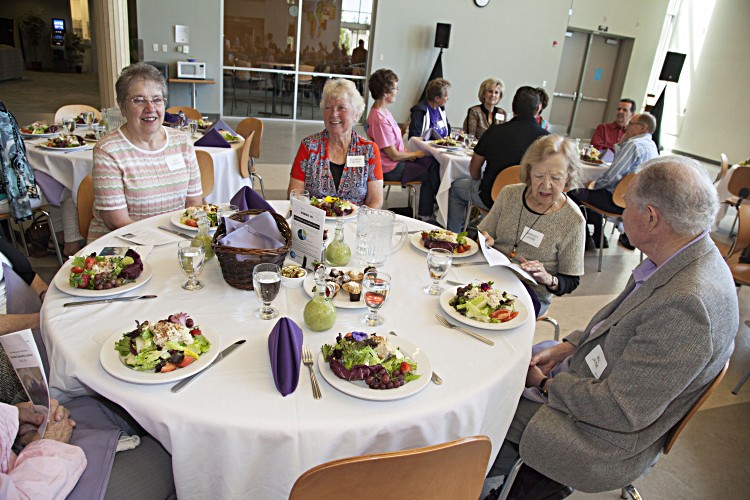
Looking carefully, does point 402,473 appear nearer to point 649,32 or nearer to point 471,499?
point 471,499

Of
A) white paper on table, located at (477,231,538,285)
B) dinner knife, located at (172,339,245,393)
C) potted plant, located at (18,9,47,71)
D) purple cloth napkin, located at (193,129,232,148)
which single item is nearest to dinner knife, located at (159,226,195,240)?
dinner knife, located at (172,339,245,393)

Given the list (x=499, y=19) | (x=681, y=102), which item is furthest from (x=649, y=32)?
(x=499, y=19)

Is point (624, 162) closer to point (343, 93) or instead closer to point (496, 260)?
point (343, 93)

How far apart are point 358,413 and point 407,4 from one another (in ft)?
36.6

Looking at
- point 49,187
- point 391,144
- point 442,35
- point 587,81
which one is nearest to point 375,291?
point 49,187

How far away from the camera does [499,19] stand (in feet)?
37.5

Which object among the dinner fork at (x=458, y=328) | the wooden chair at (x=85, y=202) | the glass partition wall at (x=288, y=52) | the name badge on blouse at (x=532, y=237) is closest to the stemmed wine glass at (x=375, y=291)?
the dinner fork at (x=458, y=328)

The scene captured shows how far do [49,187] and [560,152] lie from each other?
140 inches

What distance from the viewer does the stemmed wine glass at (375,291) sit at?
1526 mm

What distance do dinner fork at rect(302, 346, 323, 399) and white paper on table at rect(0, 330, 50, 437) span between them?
2.09ft

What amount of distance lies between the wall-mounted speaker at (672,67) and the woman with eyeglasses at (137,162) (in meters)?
12.3

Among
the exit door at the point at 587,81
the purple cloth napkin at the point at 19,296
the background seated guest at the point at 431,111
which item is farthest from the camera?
the exit door at the point at 587,81

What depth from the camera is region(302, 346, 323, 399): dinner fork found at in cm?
125

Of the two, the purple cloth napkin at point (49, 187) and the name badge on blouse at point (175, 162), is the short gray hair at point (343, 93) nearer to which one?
the name badge on blouse at point (175, 162)
